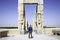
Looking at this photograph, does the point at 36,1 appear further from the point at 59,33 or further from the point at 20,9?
the point at 59,33

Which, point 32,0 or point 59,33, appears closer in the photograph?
point 59,33

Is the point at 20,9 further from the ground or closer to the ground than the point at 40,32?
further from the ground

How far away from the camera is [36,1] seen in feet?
65.0

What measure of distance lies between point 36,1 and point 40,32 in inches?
147

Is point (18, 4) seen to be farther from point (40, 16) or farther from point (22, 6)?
point (40, 16)

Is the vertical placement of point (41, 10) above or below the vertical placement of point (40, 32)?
above

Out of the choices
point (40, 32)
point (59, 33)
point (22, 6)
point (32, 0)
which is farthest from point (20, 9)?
point (59, 33)

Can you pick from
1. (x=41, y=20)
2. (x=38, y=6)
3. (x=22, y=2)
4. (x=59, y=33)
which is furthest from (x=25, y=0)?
(x=59, y=33)

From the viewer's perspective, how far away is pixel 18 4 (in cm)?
1991

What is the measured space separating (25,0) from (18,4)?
0.97m

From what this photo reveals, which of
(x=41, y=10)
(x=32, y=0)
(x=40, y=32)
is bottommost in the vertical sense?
(x=40, y=32)

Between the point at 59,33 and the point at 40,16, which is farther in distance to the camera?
the point at 40,16

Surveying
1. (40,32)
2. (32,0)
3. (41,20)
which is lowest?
(40,32)

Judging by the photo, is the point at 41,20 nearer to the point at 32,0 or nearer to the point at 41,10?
the point at 41,10
